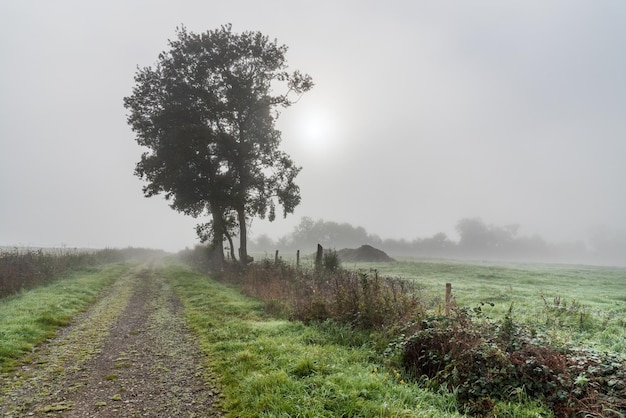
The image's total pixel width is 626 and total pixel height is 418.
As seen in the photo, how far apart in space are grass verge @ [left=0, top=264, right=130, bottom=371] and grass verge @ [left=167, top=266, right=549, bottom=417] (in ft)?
14.5

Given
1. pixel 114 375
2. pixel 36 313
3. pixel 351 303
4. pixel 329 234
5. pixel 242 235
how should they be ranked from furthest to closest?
pixel 329 234 → pixel 242 235 → pixel 36 313 → pixel 351 303 → pixel 114 375

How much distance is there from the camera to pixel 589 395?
562cm

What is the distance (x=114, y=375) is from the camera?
755 centimetres

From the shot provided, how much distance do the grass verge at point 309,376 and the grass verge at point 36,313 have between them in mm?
4416

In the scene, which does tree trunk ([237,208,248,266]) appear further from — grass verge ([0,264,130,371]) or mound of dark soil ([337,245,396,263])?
mound of dark soil ([337,245,396,263])

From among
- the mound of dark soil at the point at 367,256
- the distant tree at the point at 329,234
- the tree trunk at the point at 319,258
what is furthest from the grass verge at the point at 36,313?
the distant tree at the point at 329,234

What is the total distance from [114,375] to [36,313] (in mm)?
6855

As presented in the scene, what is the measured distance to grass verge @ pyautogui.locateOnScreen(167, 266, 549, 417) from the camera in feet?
18.4

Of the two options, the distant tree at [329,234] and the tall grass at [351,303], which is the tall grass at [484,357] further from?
the distant tree at [329,234]

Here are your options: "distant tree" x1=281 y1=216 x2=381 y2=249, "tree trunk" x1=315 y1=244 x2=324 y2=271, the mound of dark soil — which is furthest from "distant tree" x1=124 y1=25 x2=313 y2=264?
"distant tree" x1=281 y1=216 x2=381 y2=249

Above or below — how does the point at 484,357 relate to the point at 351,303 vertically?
below

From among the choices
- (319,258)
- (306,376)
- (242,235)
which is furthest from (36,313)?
(242,235)

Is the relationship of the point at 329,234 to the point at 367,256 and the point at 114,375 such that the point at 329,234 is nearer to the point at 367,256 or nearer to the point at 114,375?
the point at 367,256

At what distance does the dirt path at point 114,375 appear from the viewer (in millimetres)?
6059
